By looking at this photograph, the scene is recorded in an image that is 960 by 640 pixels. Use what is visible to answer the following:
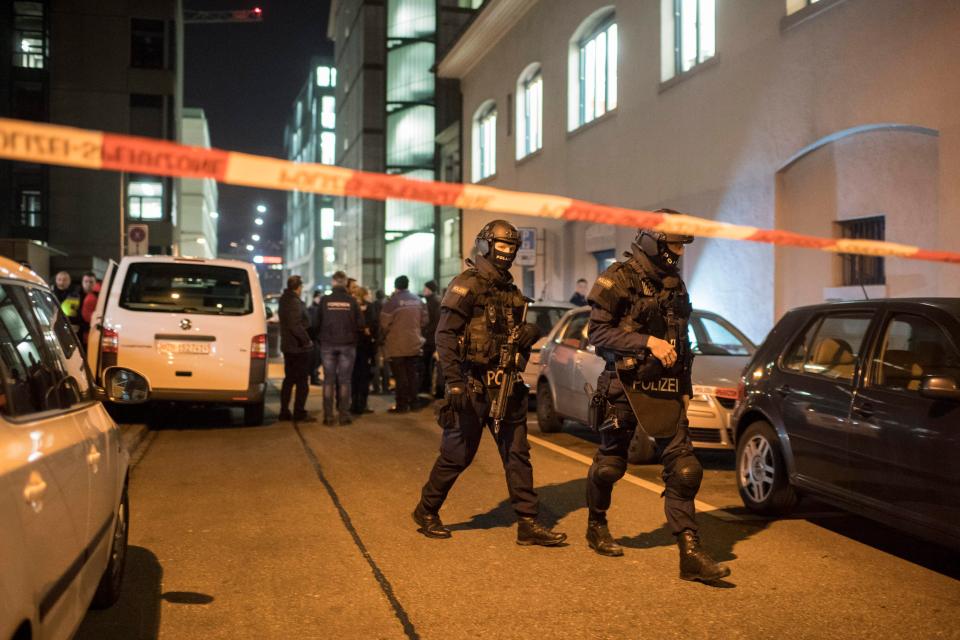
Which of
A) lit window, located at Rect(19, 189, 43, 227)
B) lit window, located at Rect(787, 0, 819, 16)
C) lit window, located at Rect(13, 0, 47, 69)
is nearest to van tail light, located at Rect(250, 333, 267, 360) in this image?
lit window, located at Rect(787, 0, 819, 16)

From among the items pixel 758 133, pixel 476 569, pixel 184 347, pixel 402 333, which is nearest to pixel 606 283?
pixel 476 569

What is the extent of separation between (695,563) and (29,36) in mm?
50756

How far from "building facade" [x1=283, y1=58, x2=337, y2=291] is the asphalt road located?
7183 centimetres

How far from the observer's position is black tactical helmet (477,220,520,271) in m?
5.95

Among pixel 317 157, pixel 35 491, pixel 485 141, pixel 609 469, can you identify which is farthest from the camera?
pixel 317 157

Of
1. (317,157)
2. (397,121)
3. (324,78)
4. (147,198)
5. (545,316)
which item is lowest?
(545,316)

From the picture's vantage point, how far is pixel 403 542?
19.8 feet

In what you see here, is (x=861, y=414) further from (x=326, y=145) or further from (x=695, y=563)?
(x=326, y=145)

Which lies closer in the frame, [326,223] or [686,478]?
[686,478]

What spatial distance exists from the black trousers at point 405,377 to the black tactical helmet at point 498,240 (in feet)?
26.6

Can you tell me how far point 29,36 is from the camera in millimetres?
48250

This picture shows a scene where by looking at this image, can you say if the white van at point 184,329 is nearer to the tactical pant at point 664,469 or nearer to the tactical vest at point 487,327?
the tactical vest at point 487,327

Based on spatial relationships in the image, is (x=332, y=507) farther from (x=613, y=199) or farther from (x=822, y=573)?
(x=613, y=199)

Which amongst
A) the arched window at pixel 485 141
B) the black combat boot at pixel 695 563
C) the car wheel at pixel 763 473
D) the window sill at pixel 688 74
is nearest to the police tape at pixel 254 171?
the black combat boot at pixel 695 563
